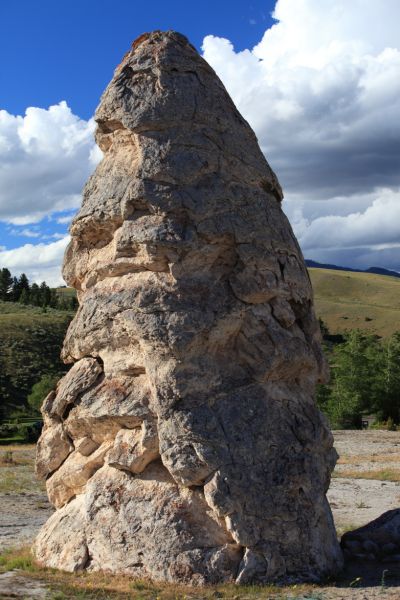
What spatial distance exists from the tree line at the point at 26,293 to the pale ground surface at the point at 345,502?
240 feet

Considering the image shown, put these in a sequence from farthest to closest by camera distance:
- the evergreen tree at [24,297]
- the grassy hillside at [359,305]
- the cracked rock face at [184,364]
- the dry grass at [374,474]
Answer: the grassy hillside at [359,305]
the evergreen tree at [24,297]
the dry grass at [374,474]
the cracked rock face at [184,364]

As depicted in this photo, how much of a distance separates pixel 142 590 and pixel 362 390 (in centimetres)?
4264

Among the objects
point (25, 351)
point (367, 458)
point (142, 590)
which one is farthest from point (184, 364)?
point (25, 351)

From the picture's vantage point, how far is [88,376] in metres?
12.0

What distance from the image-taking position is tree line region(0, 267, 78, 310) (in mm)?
106688

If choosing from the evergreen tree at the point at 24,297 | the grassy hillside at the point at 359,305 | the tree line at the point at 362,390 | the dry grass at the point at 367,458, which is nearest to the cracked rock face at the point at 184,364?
the dry grass at the point at 367,458

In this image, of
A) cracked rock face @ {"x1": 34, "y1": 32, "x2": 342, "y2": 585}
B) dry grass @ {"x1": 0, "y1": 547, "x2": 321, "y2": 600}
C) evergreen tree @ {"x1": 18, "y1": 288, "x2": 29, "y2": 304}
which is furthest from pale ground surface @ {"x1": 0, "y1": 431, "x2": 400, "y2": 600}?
evergreen tree @ {"x1": 18, "y1": 288, "x2": 29, "y2": 304}

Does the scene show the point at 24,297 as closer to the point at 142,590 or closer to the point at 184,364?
the point at 184,364

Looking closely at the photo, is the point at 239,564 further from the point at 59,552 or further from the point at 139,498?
the point at 59,552

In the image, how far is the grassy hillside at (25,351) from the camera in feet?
Result: 211

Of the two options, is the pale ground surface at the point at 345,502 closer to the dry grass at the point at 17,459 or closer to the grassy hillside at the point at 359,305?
the dry grass at the point at 17,459

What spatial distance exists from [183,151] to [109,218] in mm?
1718

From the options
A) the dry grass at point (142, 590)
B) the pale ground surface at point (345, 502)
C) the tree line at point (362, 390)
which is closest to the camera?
the dry grass at point (142, 590)

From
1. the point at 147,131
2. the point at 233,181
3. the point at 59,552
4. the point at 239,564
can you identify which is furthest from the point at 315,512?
the point at 147,131
